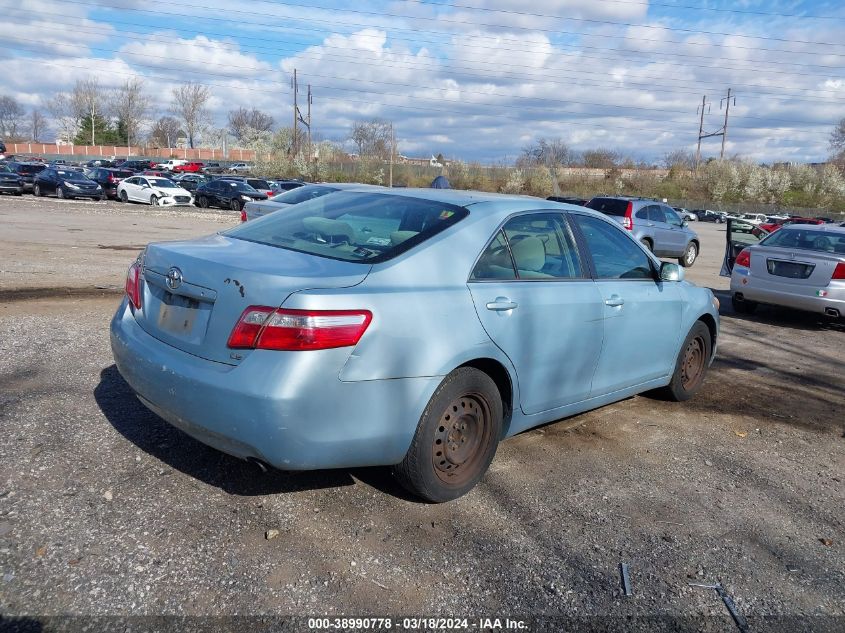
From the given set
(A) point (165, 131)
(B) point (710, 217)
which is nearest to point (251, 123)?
(A) point (165, 131)

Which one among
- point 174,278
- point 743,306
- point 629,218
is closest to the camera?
point 174,278

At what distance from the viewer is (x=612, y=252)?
495cm

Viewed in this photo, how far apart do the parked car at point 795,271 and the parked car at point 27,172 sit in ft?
112

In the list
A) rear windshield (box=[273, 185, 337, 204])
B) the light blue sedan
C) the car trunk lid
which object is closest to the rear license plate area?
the light blue sedan

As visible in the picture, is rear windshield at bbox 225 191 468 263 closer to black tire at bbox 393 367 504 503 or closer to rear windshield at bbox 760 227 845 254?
black tire at bbox 393 367 504 503

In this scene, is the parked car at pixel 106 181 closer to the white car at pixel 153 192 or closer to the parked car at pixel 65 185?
the parked car at pixel 65 185

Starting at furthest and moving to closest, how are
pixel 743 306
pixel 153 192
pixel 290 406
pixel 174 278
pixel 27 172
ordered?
pixel 27 172 → pixel 153 192 → pixel 743 306 → pixel 174 278 → pixel 290 406

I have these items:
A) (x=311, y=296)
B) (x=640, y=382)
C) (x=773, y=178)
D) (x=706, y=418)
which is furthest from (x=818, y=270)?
(x=773, y=178)

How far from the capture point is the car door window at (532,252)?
3.98 m

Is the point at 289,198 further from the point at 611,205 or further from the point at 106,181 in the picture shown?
the point at 106,181

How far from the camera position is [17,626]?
103 inches

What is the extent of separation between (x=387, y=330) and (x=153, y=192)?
3259 cm

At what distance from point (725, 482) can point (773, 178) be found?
A: 80858mm

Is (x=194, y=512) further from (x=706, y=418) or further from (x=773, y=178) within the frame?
(x=773, y=178)
